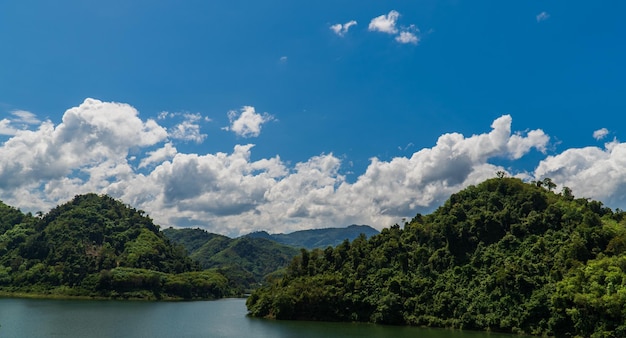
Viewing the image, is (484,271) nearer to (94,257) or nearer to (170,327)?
(170,327)

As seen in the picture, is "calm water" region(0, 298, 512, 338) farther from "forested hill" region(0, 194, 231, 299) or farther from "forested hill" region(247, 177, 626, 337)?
"forested hill" region(0, 194, 231, 299)

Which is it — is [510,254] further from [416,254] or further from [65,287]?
[65,287]

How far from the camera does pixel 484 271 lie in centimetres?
6950

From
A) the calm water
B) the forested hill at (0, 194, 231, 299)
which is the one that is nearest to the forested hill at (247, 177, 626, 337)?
the calm water

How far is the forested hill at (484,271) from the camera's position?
55250mm

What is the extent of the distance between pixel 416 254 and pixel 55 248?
374 ft

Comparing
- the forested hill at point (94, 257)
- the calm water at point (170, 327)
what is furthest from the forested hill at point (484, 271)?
the forested hill at point (94, 257)

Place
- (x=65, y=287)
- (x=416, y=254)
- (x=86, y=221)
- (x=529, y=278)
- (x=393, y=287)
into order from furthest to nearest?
(x=86, y=221)
(x=65, y=287)
(x=416, y=254)
(x=393, y=287)
(x=529, y=278)

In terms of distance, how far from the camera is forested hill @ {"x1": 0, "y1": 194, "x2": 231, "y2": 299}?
413 ft

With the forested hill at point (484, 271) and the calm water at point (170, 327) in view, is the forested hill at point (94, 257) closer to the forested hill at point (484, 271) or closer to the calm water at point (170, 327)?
the calm water at point (170, 327)

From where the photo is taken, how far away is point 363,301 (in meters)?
73.2

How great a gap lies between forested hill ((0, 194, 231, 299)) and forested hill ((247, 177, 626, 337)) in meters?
58.5

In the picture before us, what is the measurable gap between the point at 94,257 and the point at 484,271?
11549cm

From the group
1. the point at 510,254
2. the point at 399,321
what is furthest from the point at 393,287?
the point at 510,254
